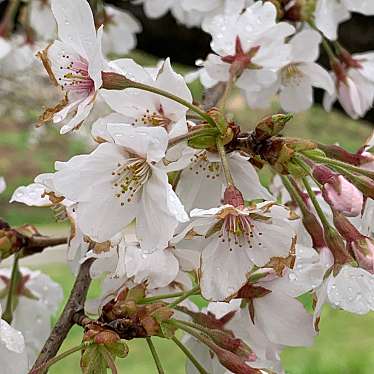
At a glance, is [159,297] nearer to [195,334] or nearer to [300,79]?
[195,334]

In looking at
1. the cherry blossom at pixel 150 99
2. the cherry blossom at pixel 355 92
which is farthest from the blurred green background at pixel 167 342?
Answer: the cherry blossom at pixel 355 92

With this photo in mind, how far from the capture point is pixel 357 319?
13.0 ft

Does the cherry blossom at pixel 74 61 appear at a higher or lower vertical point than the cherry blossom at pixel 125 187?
higher

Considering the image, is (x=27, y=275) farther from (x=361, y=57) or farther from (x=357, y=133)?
(x=357, y=133)

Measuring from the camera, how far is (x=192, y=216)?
0.64 metres

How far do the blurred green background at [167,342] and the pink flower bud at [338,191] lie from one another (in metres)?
0.14

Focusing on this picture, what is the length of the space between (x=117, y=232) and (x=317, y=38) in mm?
479

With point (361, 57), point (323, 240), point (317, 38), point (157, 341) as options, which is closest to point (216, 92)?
point (317, 38)

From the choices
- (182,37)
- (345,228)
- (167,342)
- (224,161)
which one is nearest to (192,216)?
(224,161)

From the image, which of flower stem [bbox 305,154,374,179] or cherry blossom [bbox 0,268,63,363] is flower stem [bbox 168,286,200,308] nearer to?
flower stem [bbox 305,154,374,179]

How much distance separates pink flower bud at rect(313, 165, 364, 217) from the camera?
0.70m

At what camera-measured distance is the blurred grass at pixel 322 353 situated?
103 inches

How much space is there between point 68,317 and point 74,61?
10.0 inches

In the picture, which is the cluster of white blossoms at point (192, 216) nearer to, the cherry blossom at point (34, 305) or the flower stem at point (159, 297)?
→ the flower stem at point (159, 297)
